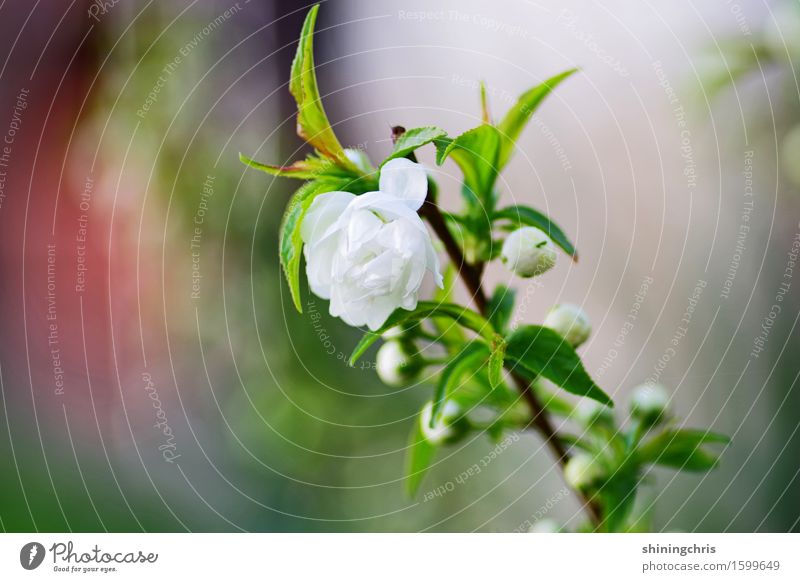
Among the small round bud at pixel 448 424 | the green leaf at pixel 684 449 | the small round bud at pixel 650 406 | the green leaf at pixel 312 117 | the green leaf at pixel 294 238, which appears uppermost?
the green leaf at pixel 312 117

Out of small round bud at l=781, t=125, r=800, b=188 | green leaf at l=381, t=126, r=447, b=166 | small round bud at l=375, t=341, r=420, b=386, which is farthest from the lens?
small round bud at l=781, t=125, r=800, b=188

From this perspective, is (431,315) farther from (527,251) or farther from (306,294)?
(306,294)

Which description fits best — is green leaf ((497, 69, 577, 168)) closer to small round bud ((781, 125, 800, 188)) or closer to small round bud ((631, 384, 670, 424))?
small round bud ((631, 384, 670, 424))

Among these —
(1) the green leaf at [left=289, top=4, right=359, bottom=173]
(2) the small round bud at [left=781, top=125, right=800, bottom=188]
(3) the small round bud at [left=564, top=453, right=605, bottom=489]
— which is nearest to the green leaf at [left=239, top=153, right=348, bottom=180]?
(1) the green leaf at [left=289, top=4, right=359, bottom=173]

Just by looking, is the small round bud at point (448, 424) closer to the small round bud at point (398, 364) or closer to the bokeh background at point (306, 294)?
the small round bud at point (398, 364)

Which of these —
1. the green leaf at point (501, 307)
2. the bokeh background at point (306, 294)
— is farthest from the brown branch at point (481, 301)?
the bokeh background at point (306, 294)
